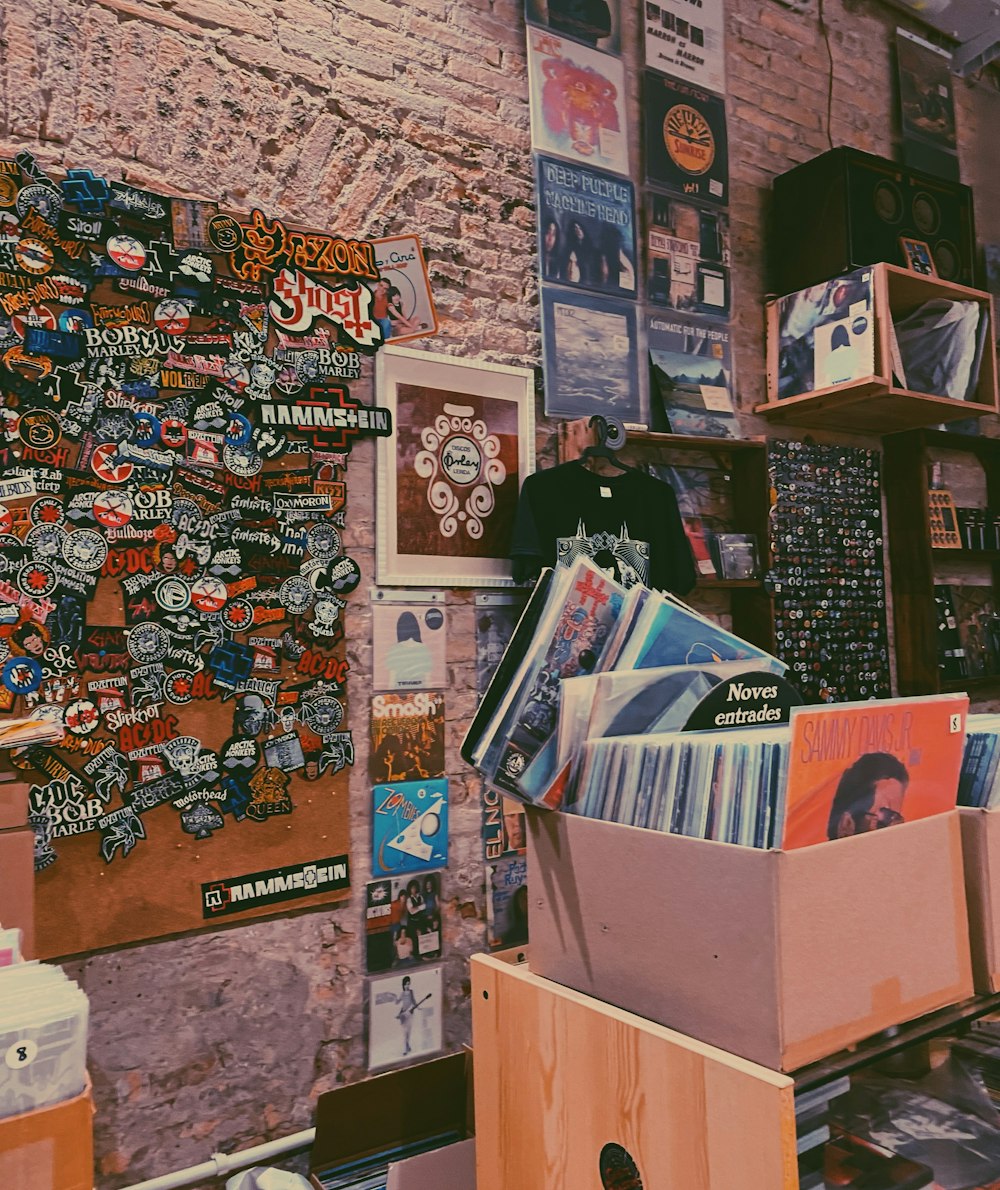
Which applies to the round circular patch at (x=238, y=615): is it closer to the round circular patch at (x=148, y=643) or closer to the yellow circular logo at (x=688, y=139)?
the round circular patch at (x=148, y=643)

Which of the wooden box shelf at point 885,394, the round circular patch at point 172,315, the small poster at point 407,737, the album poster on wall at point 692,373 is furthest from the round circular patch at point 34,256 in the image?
the wooden box shelf at point 885,394

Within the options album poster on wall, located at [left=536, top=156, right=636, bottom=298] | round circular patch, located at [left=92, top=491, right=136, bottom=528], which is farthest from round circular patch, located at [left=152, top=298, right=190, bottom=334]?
album poster on wall, located at [left=536, top=156, right=636, bottom=298]

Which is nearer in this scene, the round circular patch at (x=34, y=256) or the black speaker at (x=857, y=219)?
the round circular patch at (x=34, y=256)

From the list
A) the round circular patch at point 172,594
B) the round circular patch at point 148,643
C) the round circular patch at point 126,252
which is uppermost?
the round circular patch at point 126,252

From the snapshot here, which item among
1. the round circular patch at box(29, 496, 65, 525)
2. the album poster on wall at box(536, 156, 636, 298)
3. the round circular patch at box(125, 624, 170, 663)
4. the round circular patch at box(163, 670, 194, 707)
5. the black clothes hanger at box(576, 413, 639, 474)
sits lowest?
the round circular patch at box(163, 670, 194, 707)

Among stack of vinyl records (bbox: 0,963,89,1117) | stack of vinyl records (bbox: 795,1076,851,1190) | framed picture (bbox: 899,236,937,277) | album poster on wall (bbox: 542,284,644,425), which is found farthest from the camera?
framed picture (bbox: 899,236,937,277)

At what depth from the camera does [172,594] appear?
205 centimetres

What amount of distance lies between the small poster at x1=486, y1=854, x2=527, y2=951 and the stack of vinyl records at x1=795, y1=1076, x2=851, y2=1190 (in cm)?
130

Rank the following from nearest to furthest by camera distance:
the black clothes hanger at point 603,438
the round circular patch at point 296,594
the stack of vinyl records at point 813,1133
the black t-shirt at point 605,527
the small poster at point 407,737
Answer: the stack of vinyl records at point 813,1133 < the round circular patch at point 296,594 < the small poster at point 407,737 < the black t-shirt at point 605,527 < the black clothes hanger at point 603,438

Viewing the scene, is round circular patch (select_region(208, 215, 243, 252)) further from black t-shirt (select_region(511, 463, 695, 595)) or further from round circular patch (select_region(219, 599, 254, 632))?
black t-shirt (select_region(511, 463, 695, 595))

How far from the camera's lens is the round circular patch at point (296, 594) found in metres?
2.20

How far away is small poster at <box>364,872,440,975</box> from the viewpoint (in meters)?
2.28

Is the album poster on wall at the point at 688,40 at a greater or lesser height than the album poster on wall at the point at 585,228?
greater

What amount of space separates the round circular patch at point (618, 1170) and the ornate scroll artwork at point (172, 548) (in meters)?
1.25
